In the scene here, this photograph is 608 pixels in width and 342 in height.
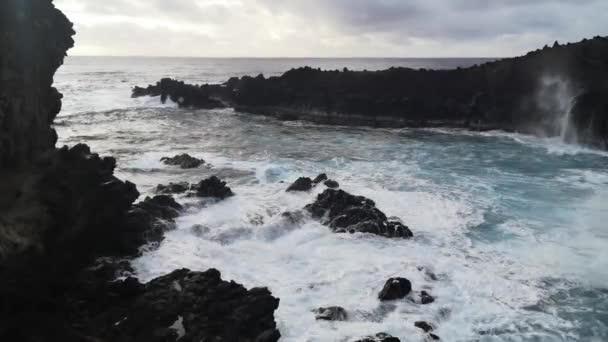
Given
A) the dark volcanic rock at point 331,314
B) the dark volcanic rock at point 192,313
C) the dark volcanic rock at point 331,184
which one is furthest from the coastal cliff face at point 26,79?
the dark volcanic rock at point 331,184

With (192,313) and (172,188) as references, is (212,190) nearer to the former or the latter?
(172,188)

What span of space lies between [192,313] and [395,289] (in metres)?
5.30

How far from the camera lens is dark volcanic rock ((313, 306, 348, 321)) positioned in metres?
12.0

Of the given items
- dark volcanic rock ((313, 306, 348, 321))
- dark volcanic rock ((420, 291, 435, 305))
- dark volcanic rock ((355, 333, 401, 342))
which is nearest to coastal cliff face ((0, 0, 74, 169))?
dark volcanic rock ((313, 306, 348, 321))

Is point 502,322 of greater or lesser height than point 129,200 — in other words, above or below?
below

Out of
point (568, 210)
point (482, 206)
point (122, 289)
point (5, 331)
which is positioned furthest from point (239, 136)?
point (5, 331)

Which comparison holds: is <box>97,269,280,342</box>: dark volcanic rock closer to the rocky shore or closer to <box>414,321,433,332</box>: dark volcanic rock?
<box>414,321,433,332</box>: dark volcanic rock

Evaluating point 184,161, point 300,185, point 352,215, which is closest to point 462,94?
point 300,185

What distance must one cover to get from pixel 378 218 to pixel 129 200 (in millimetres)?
8826

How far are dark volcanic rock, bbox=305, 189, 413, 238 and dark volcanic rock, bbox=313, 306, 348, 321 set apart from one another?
18.9 feet

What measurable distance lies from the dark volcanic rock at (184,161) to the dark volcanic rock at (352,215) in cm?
1009

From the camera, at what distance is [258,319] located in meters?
11.1

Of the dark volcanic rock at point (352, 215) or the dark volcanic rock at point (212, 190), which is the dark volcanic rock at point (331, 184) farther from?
the dark volcanic rock at point (212, 190)

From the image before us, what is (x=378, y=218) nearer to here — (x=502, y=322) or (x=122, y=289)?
(x=502, y=322)
